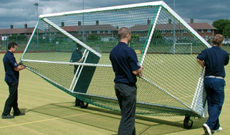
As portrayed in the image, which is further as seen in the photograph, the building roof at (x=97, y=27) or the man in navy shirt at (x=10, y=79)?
the man in navy shirt at (x=10, y=79)

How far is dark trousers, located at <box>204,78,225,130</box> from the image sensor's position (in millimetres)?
6523

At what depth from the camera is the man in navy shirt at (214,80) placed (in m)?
6.53

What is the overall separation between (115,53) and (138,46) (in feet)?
5.04

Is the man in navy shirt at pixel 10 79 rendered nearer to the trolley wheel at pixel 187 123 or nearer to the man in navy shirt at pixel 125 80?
the man in navy shirt at pixel 125 80

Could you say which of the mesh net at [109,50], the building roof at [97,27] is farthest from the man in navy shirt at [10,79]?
the building roof at [97,27]

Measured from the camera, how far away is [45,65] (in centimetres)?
910

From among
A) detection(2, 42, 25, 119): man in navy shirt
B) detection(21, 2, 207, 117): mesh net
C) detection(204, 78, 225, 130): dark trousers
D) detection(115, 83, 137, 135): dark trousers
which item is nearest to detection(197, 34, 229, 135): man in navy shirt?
detection(204, 78, 225, 130): dark trousers

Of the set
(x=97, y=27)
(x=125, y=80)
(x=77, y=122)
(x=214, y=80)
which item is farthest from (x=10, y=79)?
(x=214, y=80)

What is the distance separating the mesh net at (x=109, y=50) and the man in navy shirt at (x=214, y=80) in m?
0.46

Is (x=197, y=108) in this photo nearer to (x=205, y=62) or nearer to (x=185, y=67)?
(x=205, y=62)

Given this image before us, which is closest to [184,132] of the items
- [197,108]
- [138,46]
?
[197,108]

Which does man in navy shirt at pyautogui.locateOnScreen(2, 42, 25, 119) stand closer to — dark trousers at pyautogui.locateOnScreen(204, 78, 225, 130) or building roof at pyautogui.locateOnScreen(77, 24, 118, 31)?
building roof at pyautogui.locateOnScreen(77, 24, 118, 31)

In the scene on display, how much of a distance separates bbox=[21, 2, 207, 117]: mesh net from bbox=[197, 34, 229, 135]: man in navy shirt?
46cm

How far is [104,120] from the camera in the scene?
26.6 ft
